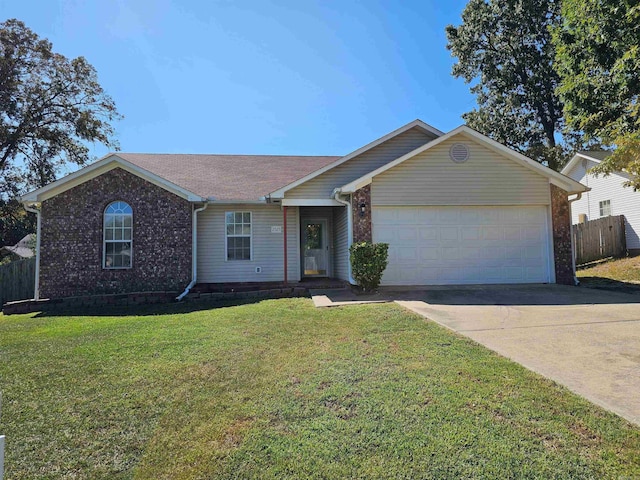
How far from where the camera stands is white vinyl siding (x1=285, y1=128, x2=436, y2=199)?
12.1 m

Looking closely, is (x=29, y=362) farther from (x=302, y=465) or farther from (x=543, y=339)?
(x=543, y=339)

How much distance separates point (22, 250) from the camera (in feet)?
111

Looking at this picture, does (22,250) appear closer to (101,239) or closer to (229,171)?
(229,171)

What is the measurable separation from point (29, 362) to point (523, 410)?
585 cm

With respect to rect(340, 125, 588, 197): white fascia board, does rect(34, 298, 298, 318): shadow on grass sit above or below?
below

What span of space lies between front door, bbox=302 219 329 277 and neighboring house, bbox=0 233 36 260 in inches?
933

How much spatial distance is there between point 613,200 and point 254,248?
17.4 m

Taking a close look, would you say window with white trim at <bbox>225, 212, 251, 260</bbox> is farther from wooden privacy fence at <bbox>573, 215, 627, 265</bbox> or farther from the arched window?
wooden privacy fence at <bbox>573, 215, 627, 265</bbox>

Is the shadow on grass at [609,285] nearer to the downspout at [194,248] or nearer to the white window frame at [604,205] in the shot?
the white window frame at [604,205]

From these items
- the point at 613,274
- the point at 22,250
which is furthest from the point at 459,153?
the point at 22,250

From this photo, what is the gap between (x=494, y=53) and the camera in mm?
27516

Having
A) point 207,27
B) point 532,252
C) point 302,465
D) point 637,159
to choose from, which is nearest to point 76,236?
point 207,27

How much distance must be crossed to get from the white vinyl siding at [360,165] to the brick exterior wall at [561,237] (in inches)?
181

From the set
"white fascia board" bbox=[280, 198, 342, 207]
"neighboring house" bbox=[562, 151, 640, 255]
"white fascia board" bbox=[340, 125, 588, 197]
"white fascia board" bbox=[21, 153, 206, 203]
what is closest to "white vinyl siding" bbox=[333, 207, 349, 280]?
"white fascia board" bbox=[280, 198, 342, 207]
